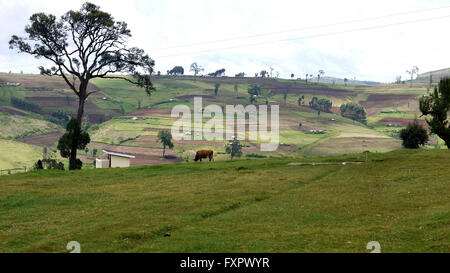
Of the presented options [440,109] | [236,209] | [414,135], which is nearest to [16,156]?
[414,135]

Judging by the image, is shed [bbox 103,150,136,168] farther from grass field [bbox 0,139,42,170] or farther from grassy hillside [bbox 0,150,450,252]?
grass field [bbox 0,139,42,170]

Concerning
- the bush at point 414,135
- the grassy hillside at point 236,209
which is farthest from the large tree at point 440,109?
the grassy hillside at point 236,209

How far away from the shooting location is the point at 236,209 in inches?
1108

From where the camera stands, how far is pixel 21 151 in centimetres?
19200

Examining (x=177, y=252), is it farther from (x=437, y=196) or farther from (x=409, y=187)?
(x=409, y=187)

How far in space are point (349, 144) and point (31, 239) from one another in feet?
618

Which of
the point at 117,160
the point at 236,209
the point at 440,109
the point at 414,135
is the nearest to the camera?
the point at 236,209

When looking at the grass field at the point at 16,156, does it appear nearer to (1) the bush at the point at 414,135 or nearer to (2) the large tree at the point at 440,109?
(1) the bush at the point at 414,135

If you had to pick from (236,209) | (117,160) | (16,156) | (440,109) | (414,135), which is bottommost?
(16,156)

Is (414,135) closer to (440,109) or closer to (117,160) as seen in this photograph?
(440,109)

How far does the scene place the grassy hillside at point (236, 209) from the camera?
19.4 m

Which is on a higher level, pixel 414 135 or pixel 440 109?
pixel 440 109

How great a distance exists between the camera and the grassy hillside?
63.8 ft
